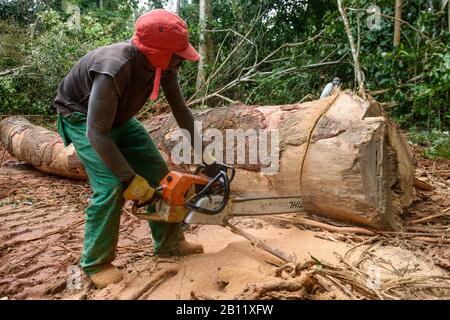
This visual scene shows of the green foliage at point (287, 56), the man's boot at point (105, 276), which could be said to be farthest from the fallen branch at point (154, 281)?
the green foliage at point (287, 56)

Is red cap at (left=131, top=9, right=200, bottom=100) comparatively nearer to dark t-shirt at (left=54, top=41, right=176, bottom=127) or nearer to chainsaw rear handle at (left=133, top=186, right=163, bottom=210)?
dark t-shirt at (left=54, top=41, right=176, bottom=127)

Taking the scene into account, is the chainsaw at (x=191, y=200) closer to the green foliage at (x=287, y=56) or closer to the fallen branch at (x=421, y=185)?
the fallen branch at (x=421, y=185)

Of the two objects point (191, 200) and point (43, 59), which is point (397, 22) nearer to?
point (191, 200)

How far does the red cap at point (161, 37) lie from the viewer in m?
1.87

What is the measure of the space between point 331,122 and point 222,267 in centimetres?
130

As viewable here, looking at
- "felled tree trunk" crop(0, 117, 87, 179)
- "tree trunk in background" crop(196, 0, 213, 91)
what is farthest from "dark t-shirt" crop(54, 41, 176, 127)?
"tree trunk in background" crop(196, 0, 213, 91)

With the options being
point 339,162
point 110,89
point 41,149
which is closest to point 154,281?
point 110,89

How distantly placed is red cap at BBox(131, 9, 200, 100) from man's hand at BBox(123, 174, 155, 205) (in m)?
0.47

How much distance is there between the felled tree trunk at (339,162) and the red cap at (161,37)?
1.14m

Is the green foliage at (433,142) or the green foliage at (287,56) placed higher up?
the green foliage at (287,56)

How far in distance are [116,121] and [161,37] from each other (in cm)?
58

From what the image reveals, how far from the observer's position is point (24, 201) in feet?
12.5

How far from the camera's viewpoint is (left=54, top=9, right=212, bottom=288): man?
1870mm
